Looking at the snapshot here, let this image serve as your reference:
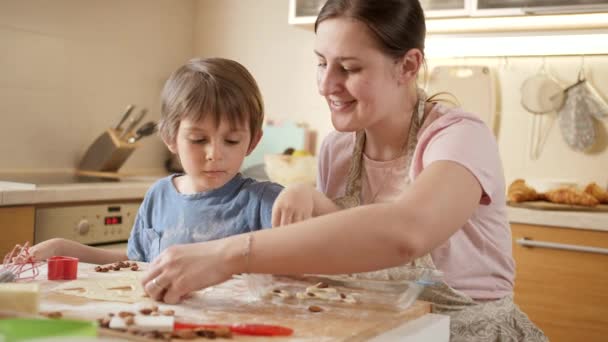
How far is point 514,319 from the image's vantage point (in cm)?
132

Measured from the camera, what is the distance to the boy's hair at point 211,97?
4.71 ft

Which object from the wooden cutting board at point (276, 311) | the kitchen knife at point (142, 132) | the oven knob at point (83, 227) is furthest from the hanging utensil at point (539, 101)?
the wooden cutting board at point (276, 311)

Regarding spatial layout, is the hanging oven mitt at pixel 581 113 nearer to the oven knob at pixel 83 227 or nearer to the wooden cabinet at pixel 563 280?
the wooden cabinet at pixel 563 280

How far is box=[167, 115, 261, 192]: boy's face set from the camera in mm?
1432

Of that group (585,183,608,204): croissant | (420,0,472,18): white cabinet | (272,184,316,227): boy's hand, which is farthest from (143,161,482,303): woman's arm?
(420,0,472,18): white cabinet

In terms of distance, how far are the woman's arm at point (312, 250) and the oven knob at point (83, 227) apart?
157 cm

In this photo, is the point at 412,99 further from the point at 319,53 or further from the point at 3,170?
the point at 3,170

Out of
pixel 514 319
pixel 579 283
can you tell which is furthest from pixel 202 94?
pixel 579 283

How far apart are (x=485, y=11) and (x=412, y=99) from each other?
4.63 ft

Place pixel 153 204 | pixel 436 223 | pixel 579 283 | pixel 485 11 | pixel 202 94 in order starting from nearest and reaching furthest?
pixel 436 223 < pixel 202 94 < pixel 153 204 < pixel 579 283 < pixel 485 11

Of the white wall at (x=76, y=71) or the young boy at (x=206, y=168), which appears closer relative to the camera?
the young boy at (x=206, y=168)

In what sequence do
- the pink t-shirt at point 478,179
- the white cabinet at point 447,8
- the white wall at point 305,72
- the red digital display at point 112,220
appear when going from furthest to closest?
the white wall at point 305,72 < the white cabinet at point 447,8 < the red digital display at point 112,220 < the pink t-shirt at point 478,179

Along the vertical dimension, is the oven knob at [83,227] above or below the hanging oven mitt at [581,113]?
below

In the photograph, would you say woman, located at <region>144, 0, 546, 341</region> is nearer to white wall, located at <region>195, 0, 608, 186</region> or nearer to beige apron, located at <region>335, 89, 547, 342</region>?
beige apron, located at <region>335, 89, 547, 342</region>
